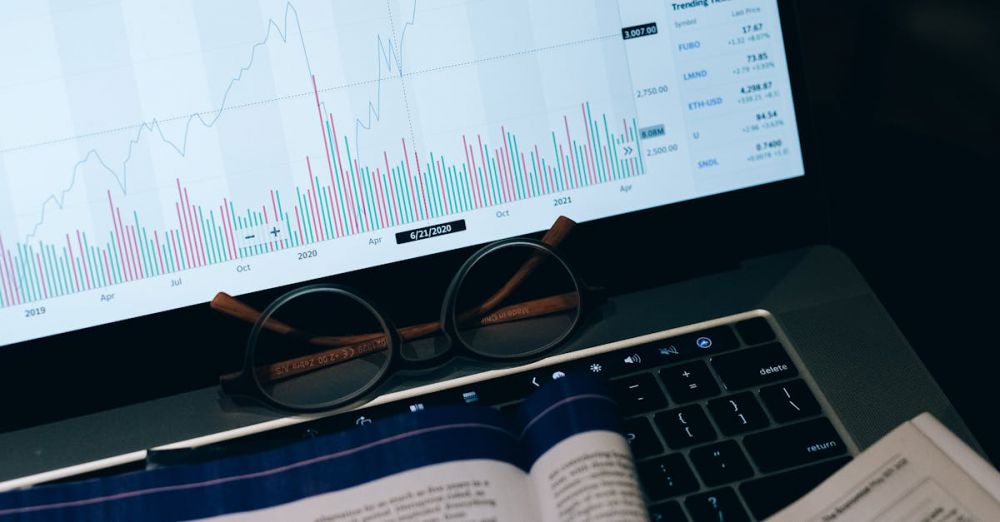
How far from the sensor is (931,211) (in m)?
0.68

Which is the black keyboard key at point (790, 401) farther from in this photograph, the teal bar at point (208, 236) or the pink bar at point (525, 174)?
the teal bar at point (208, 236)

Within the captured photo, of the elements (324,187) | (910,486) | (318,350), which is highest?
(324,187)

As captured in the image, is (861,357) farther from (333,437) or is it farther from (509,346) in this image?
(333,437)

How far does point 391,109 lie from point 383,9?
6cm

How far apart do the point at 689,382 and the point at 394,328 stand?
18 cm

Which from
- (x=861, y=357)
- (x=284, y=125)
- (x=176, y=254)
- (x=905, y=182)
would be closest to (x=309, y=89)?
(x=284, y=125)

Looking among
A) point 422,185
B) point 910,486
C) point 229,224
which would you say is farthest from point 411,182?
point 910,486

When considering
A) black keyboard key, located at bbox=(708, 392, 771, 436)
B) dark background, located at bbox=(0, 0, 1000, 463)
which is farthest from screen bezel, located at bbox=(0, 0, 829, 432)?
black keyboard key, located at bbox=(708, 392, 771, 436)

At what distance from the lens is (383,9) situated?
1.74ft

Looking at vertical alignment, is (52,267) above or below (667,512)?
above

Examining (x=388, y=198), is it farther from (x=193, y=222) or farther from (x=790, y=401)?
(x=790, y=401)

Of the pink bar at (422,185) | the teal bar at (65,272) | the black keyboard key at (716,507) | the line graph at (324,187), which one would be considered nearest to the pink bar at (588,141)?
the line graph at (324,187)

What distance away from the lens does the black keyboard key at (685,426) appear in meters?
0.48

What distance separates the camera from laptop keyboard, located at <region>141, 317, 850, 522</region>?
462 millimetres
